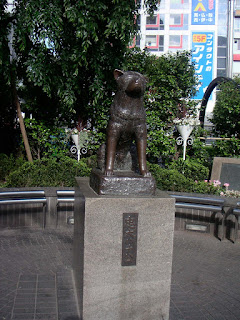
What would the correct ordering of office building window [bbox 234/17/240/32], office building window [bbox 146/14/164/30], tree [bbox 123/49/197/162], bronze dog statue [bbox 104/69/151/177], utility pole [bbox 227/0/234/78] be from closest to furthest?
bronze dog statue [bbox 104/69/151/177] < tree [bbox 123/49/197/162] < utility pole [bbox 227/0/234/78] < office building window [bbox 146/14/164/30] < office building window [bbox 234/17/240/32]

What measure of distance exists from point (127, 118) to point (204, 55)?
30.1 m

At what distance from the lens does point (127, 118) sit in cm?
351

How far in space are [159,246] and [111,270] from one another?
0.51m

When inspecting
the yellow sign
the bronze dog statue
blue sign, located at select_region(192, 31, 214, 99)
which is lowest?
the bronze dog statue

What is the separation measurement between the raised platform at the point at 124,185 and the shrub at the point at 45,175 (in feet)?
14.3

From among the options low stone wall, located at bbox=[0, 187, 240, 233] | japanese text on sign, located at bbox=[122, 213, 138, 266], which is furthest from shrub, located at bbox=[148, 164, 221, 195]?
japanese text on sign, located at bbox=[122, 213, 138, 266]

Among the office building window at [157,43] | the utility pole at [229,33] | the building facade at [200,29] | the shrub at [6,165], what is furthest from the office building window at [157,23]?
the shrub at [6,165]

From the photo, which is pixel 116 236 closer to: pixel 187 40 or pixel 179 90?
pixel 179 90

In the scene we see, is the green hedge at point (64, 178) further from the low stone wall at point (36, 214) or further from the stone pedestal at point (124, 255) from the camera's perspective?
the stone pedestal at point (124, 255)

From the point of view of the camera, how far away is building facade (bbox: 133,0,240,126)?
32000 mm

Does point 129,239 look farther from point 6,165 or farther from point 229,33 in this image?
point 229,33

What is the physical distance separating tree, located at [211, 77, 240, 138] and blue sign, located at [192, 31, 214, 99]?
64.1ft

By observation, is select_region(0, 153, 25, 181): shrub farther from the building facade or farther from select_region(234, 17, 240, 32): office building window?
select_region(234, 17, 240, 32): office building window

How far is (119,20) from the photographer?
299 inches
